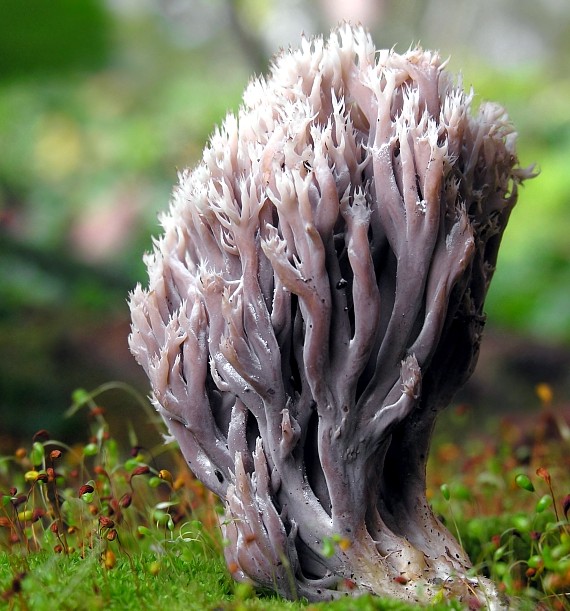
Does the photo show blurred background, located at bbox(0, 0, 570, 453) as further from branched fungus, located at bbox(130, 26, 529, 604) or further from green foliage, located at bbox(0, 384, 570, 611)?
branched fungus, located at bbox(130, 26, 529, 604)

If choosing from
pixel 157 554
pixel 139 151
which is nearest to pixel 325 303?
pixel 157 554

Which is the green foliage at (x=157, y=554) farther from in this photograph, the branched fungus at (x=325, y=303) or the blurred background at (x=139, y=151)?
the blurred background at (x=139, y=151)

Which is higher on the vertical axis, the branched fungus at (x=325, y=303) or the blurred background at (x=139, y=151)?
the blurred background at (x=139, y=151)

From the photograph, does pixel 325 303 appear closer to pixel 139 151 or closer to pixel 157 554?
pixel 157 554

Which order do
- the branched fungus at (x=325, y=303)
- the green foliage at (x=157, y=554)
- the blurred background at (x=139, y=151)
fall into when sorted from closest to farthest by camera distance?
the green foliage at (x=157, y=554)
the branched fungus at (x=325, y=303)
the blurred background at (x=139, y=151)

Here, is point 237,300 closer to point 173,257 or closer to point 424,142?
point 173,257

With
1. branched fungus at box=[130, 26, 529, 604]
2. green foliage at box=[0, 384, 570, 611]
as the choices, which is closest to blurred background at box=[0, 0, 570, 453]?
green foliage at box=[0, 384, 570, 611]

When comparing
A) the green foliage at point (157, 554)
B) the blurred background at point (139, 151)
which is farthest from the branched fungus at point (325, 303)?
the blurred background at point (139, 151)
